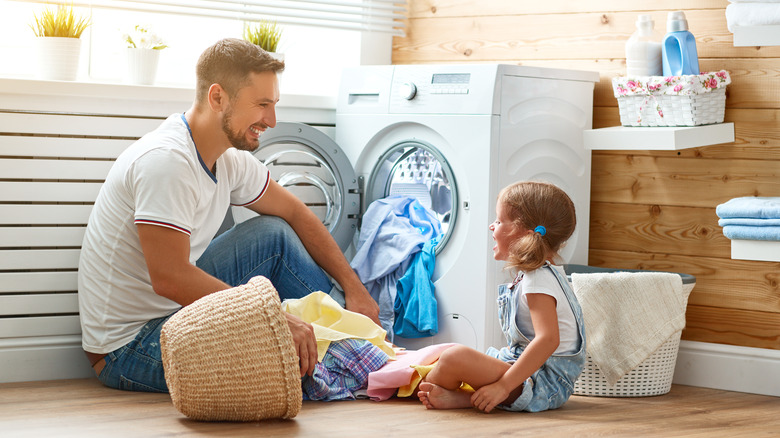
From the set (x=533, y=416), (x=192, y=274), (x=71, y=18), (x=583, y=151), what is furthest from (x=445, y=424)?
(x=71, y=18)

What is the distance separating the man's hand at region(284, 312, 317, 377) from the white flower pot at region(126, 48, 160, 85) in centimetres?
99

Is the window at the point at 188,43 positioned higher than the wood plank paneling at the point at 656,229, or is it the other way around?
the window at the point at 188,43

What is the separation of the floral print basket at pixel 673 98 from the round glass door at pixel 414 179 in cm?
57

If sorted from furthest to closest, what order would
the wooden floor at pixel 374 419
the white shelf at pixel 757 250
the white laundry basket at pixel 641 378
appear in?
the white laundry basket at pixel 641 378
the white shelf at pixel 757 250
the wooden floor at pixel 374 419

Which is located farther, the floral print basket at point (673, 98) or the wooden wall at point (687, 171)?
the wooden wall at point (687, 171)

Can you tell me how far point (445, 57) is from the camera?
10.7 feet

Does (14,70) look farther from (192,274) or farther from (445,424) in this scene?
(445,424)

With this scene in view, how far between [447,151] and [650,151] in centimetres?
61

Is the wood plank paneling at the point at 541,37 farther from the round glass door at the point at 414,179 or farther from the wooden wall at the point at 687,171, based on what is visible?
the round glass door at the point at 414,179

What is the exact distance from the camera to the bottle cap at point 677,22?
255 centimetres

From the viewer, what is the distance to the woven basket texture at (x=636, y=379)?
8.00 feet

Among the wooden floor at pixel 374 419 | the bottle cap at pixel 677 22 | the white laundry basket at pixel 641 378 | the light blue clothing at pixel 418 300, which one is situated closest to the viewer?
the wooden floor at pixel 374 419

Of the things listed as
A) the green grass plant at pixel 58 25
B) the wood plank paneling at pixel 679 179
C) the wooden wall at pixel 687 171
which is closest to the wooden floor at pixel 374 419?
the wooden wall at pixel 687 171

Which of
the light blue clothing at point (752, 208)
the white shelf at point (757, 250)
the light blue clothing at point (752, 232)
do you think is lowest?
the white shelf at point (757, 250)
